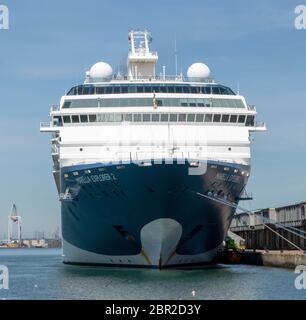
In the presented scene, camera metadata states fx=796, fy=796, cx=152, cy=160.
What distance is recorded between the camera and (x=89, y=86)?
44406 millimetres

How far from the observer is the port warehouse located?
5078cm

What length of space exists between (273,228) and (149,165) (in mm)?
24673

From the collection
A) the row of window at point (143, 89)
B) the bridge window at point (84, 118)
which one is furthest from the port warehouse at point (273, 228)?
the bridge window at point (84, 118)

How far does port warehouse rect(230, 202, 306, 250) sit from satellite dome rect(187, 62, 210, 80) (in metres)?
9.09

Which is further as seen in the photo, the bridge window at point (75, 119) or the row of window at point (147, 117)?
the bridge window at point (75, 119)

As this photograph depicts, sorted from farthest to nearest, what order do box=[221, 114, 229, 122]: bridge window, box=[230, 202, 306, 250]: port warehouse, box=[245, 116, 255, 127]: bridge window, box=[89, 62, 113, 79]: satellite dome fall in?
box=[230, 202, 306, 250]: port warehouse
box=[89, 62, 113, 79]: satellite dome
box=[245, 116, 255, 127]: bridge window
box=[221, 114, 229, 122]: bridge window

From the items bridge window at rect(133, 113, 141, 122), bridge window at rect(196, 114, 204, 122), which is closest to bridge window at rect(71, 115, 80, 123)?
bridge window at rect(133, 113, 141, 122)

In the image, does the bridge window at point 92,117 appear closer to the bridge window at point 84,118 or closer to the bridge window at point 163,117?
the bridge window at point 84,118

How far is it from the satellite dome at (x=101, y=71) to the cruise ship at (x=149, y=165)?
8cm

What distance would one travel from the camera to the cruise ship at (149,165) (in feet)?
117

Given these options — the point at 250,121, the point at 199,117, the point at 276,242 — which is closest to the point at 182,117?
the point at 199,117

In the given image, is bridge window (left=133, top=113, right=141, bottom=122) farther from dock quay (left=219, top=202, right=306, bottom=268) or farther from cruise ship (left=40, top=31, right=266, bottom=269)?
dock quay (left=219, top=202, right=306, bottom=268)

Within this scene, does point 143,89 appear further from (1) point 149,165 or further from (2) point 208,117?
(1) point 149,165
